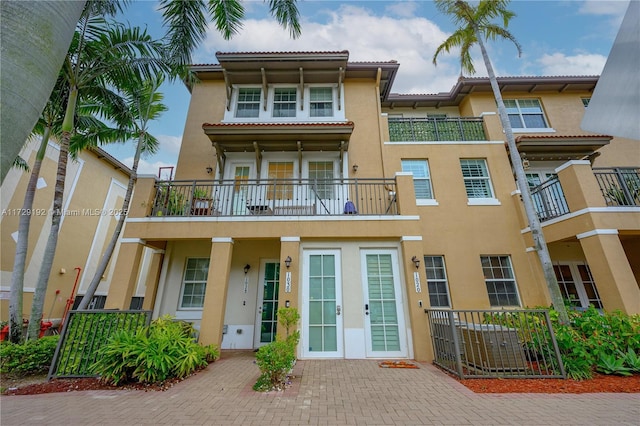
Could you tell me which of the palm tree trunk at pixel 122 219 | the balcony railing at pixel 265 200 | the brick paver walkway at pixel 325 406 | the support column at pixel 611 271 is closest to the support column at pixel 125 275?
the palm tree trunk at pixel 122 219

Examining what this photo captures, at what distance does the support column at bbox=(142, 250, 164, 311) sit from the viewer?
8.57m

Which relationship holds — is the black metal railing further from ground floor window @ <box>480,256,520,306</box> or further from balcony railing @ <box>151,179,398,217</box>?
balcony railing @ <box>151,179,398,217</box>

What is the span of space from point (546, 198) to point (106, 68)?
1444 cm

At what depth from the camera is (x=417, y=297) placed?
23.3 ft

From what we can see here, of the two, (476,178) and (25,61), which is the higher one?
(476,178)

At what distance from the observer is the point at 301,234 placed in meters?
7.75

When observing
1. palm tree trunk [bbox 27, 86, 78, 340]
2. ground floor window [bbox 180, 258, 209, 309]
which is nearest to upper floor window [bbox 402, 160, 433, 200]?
ground floor window [bbox 180, 258, 209, 309]

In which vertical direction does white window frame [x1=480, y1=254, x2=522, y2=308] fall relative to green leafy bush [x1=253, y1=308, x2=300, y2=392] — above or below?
above

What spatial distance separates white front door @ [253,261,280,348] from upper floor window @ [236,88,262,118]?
21.2 ft

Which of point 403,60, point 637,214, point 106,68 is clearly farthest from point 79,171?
point 637,214

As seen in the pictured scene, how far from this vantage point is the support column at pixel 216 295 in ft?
23.1

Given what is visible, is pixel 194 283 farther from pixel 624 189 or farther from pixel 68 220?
pixel 624 189

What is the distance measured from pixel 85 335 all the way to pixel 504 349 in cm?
912

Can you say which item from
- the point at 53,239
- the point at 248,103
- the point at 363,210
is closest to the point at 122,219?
the point at 53,239
